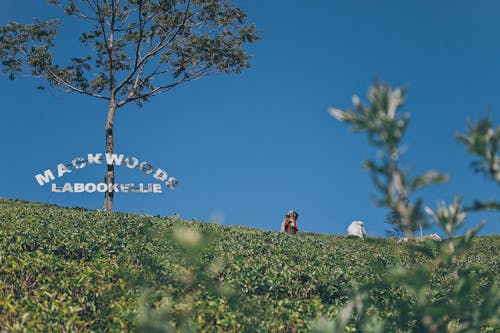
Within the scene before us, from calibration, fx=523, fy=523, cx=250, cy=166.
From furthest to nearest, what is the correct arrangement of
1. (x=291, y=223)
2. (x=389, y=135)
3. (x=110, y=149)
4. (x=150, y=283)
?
(x=110, y=149) → (x=291, y=223) → (x=150, y=283) → (x=389, y=135)

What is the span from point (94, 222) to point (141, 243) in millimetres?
4213

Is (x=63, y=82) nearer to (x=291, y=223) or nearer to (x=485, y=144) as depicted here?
(x=291, y=223)

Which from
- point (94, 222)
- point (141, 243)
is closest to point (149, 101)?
point (94, 222)

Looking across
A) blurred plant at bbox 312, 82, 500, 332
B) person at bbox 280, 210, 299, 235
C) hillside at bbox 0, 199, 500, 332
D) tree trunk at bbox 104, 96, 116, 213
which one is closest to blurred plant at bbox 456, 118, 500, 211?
blurred plant at bbox 312, 82, 500, 332

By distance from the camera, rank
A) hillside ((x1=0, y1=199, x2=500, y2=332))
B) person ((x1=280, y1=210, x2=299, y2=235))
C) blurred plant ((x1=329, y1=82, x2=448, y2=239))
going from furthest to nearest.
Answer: person ((x1=280, y1=210, x2=299, y2=235)) → hillside ((x1=0, y1=199, x2=500, y2=332)) → blurred plant ((x1=329, y1=82, x2=448, y2=239))

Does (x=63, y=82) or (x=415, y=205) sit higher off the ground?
(x=63, y=82)

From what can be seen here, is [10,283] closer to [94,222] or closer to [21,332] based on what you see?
[21,332]

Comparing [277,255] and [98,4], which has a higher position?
[98,4]

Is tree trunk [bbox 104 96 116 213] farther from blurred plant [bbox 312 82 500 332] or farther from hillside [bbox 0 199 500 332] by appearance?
blurred plant [bbox 312 82 500 332]

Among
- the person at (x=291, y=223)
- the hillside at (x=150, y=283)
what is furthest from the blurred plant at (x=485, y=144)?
the person at (x=291, y=223)

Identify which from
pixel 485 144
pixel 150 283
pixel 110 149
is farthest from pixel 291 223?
pixel 485 144

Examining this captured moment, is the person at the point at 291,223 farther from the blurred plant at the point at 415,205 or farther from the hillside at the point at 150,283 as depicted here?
the blurred plant at the point at 415,205

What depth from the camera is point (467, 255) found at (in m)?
24.2

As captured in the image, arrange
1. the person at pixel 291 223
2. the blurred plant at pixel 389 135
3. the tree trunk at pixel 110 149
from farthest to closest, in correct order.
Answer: the tree trunk at pixel 110 149 < the person at pixel 291 223 < the blurred plant at pixel 389 135
